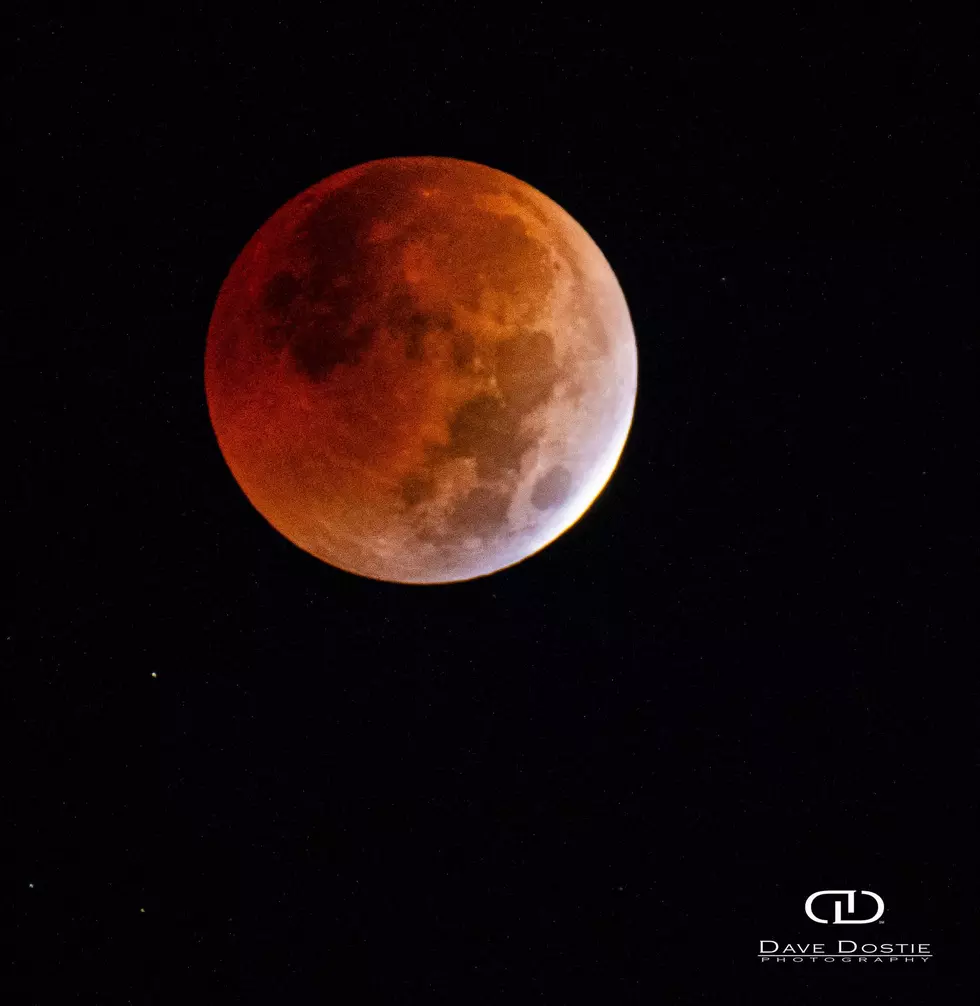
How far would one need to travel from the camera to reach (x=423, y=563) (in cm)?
484

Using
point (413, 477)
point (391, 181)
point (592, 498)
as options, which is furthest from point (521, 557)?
point (391, 181)

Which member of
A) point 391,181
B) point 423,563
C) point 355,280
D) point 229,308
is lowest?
point 423,563

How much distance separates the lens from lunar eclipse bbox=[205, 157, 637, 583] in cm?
408

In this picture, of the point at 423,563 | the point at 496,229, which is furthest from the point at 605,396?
the point at 423,563

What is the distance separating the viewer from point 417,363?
4066 mm

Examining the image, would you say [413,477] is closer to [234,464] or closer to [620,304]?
[234,464]

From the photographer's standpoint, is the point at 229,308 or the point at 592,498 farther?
the point at 592,498

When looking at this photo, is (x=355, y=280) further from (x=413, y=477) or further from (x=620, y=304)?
(x=620, y=304)

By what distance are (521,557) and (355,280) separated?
2126 mm

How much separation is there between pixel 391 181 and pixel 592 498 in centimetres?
228

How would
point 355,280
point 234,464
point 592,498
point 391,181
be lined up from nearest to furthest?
point 355,280
point 391,181
point 234,464
point 592,498

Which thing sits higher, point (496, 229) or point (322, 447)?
point (496, 229)

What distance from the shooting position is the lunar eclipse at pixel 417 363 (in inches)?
161

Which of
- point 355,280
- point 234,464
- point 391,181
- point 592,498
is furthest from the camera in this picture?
point 592,498
